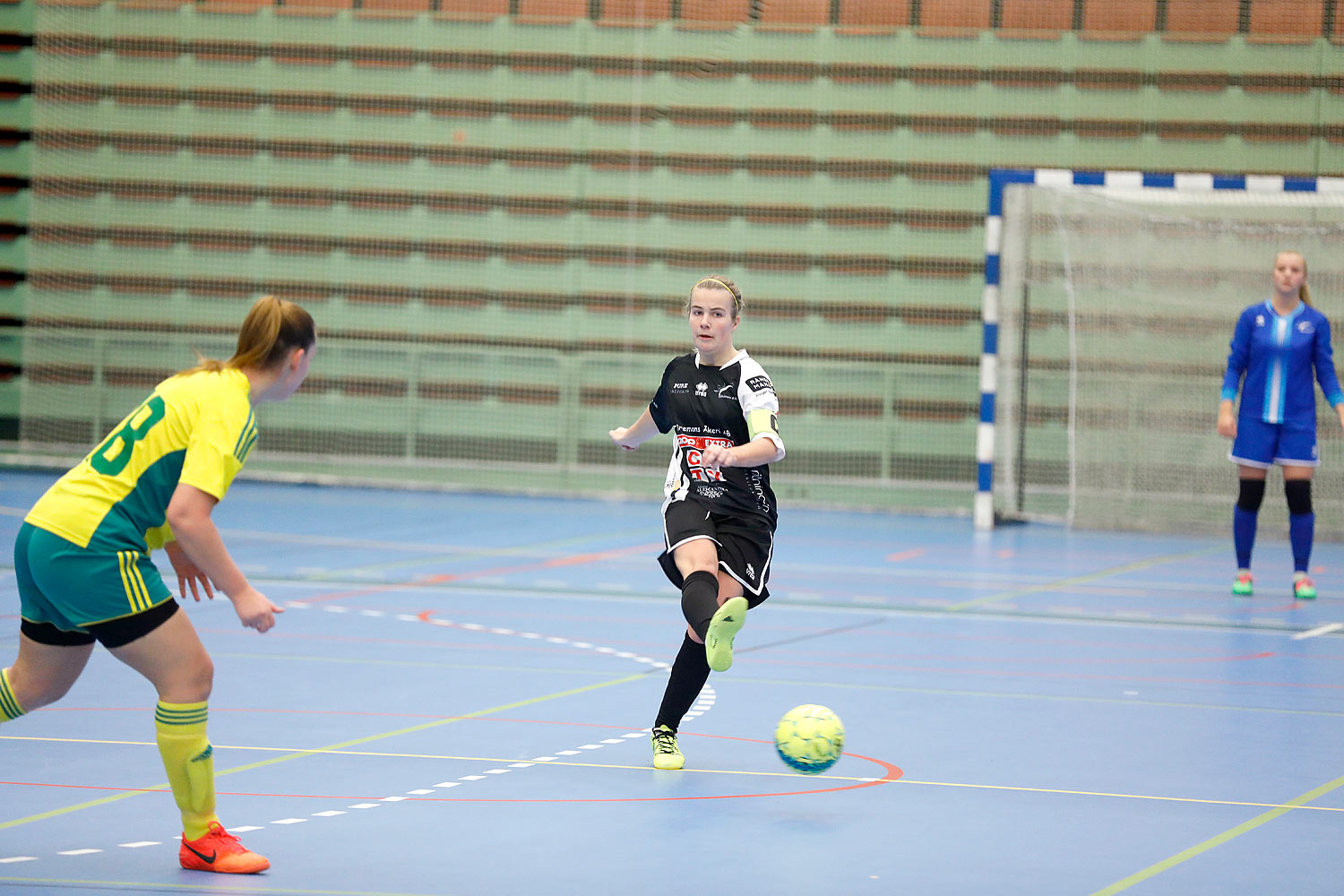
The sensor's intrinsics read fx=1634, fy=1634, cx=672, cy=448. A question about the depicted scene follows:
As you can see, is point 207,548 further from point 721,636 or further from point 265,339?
point 721,636

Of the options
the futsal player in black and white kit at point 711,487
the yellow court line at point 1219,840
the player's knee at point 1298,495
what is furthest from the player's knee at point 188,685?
the player's knee at point 1298,495

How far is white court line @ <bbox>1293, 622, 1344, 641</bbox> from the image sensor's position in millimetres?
7648

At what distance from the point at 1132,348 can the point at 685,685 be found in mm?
9326

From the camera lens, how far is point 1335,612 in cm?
849

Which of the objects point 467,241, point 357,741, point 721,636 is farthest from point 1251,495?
point 467,241

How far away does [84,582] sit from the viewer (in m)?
3.46

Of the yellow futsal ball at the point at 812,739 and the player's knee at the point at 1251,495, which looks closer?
the yellow futsal ball at the point at 812,739

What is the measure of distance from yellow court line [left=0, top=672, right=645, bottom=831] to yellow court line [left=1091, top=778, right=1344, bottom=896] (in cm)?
240

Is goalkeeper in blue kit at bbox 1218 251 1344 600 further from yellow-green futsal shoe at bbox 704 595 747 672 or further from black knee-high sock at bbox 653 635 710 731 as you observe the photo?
yellow-green futsal shoe at bbox 704 595 747 672

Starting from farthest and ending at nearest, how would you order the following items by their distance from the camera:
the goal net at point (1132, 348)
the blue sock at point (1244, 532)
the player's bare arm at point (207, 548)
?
the goal net at point (1132, 348) → the blue sock at point (1244, 532) → the player's bare arm at point (207, 548)

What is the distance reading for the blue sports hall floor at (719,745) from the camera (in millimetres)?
3699

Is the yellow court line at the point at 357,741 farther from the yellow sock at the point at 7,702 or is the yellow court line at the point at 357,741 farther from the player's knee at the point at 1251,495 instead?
the player's knee at the point at 1251,495

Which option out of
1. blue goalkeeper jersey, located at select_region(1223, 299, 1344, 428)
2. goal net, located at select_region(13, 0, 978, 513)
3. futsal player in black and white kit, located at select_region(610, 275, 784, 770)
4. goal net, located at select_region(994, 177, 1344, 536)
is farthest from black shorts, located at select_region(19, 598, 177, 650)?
goal net, located at select_region(13, 0, 978, 513)

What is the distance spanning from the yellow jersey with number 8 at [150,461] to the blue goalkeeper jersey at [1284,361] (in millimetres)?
6605
